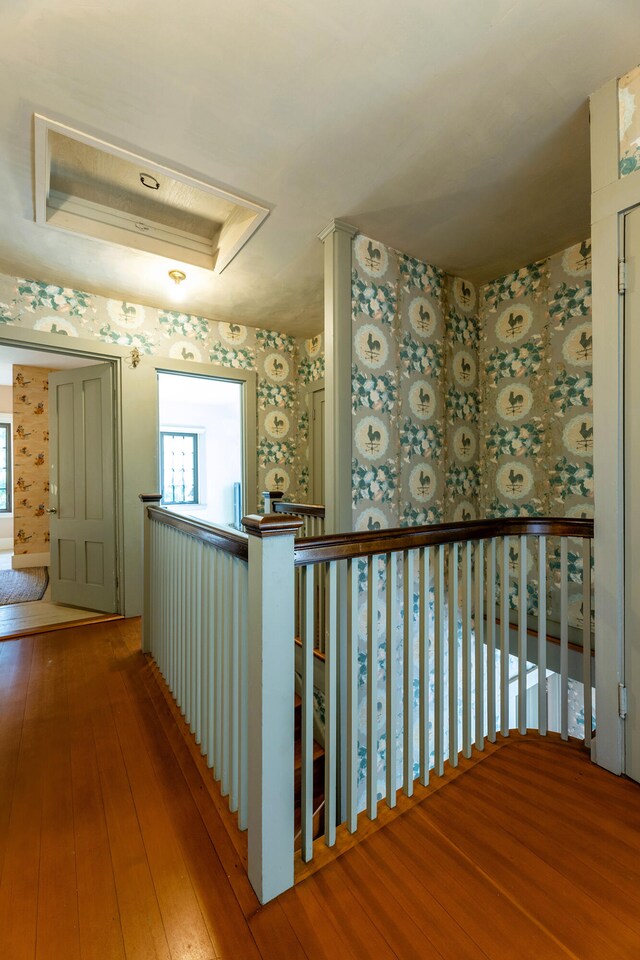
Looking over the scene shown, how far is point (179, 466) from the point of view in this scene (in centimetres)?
693

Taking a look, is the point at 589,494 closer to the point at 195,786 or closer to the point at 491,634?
the point at 491,634

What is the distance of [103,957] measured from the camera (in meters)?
0.95

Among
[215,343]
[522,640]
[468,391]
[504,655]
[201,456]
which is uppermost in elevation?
[215,343]

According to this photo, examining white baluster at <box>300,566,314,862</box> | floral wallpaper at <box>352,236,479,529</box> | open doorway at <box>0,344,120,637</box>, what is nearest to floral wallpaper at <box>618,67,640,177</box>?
floral wallpaper at <box>352,236,479,529</box>

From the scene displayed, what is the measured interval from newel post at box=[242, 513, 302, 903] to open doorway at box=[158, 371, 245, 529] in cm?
568

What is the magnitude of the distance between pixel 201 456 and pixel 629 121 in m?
6.47

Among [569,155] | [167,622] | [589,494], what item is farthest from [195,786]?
[569,155]

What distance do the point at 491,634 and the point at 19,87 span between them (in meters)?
2.79

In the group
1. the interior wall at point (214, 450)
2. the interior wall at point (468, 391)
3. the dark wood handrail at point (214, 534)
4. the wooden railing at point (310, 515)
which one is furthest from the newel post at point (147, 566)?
the interior wall at point (214, 450)

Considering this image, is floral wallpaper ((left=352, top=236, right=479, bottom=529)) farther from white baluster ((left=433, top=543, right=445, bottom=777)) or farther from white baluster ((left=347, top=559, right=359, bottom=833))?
white baluster ((left=347, top=559, right=359, bottom=833))

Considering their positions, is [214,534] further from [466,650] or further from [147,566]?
[147,566]

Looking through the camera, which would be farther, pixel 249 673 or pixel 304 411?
pixel 304 411

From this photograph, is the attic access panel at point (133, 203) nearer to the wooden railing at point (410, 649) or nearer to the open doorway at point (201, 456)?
the wooden railing at point (410, 649)

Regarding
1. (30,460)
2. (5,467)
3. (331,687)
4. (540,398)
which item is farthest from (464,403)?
(5,467)
